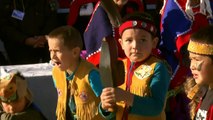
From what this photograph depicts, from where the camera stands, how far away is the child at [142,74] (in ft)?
11.9

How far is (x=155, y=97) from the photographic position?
11.9ft

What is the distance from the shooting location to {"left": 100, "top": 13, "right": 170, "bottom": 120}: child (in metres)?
3.63

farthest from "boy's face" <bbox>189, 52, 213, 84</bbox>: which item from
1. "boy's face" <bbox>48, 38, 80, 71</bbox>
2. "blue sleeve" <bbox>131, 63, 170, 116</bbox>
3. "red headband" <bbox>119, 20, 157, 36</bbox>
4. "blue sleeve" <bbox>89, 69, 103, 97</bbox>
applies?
"boy's face" <bbox>48, 38, 80, 71</bbox>

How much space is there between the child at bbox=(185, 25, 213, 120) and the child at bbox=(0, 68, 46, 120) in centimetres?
134

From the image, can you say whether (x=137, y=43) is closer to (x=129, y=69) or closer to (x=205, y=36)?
(x=129, y=69)

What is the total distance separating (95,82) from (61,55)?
275mm

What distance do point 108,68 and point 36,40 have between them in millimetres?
2933

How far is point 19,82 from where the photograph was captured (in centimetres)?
430

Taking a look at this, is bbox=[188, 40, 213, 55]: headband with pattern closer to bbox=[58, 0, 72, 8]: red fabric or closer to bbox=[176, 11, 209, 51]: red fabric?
bbox=[176, 11, 209, 51]: red fabric

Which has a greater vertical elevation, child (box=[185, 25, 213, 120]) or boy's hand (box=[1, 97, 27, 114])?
child (box=[185, 25, 213, 120])

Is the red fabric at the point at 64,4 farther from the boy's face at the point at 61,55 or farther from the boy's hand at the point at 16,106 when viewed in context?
the boy's face at the point at 61,55

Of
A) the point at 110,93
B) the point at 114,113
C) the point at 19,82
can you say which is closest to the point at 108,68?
the point at 110,93

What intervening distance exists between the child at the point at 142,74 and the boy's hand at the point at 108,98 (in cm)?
28

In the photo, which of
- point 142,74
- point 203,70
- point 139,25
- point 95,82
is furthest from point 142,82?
point 203,70
